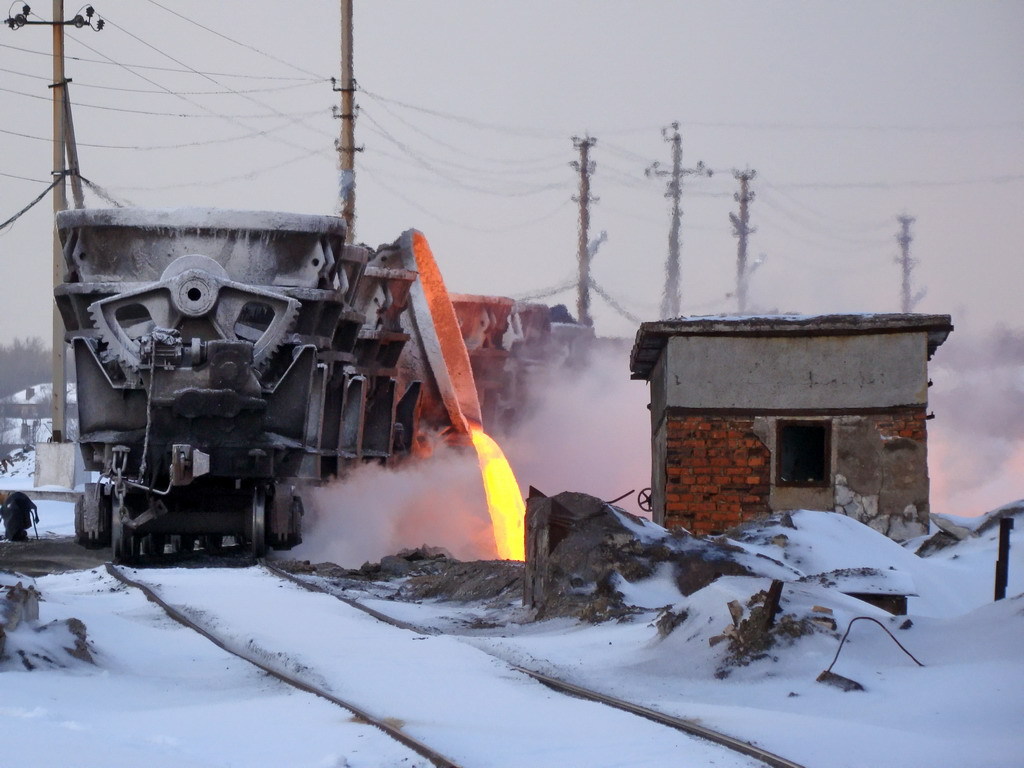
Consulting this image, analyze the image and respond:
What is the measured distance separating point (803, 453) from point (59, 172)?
22.4 meters

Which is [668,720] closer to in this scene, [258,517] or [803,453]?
[258,517]

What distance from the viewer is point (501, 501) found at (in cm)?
2812

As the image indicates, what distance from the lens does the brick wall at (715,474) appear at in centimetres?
1961

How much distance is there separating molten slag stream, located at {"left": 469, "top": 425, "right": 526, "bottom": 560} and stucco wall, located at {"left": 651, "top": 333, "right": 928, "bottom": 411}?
7.84m

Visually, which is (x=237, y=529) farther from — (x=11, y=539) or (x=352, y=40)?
(x=352, y=40)

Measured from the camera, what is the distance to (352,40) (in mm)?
39250

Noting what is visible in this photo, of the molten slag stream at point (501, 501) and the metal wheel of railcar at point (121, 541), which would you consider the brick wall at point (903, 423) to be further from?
the metal wheel of railcar at point (121, 541)

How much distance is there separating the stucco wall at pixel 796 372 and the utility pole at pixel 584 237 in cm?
4152

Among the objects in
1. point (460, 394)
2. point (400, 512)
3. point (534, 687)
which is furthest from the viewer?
point (460, 394)

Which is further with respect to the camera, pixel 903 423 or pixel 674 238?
pixel 674 238

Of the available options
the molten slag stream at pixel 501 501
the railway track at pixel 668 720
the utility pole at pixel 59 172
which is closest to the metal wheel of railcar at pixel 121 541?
the molten slag stream at pixel 501 501

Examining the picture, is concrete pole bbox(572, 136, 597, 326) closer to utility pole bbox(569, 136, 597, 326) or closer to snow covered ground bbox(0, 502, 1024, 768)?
utility pole bbox(569, 136, 597, 326)

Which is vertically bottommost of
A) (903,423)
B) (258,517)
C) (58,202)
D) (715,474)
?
(258,517)

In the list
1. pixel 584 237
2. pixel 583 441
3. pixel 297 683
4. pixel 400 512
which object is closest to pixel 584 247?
pixel 584 237
